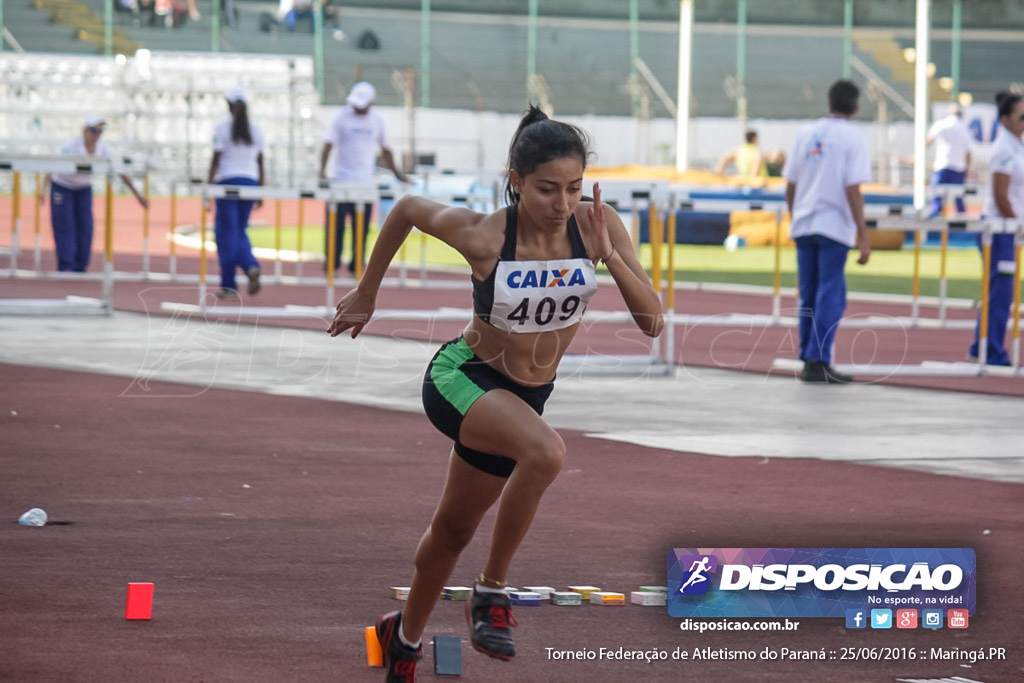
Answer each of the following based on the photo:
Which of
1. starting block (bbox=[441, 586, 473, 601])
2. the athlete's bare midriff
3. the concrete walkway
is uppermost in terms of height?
the athlete's bare midriff

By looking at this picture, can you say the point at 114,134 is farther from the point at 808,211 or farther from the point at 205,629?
the point at 205,629

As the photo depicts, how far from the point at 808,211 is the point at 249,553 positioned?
21.8 ft

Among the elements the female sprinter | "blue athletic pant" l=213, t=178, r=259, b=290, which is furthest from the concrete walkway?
the female sprinter

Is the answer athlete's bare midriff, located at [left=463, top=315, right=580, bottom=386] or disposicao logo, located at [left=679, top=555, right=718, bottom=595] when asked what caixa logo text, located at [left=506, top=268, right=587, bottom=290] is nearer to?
athlete's bare midriff, located at [left=463, top=315, right=580, bottom=386]

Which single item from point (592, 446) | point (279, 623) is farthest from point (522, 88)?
point (279, 623)

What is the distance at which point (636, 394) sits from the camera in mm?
11266

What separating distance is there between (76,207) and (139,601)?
15.6 meters

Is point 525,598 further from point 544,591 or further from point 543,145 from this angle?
point 543,145

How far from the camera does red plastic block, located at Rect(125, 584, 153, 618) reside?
518 centimetres

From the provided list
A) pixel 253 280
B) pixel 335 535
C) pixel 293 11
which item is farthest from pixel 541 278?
pixel 293 11

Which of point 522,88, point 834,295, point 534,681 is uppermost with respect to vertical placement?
point 522,88

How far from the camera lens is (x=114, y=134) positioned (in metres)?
41.6

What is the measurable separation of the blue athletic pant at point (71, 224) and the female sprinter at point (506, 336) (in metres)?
16.1

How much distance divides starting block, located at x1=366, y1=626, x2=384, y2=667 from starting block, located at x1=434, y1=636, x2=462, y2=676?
16 centimetres
